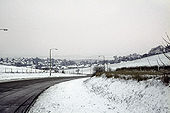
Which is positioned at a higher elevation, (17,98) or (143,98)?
(143,98)

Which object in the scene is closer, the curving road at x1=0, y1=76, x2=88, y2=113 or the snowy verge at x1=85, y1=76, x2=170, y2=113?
the snowy verge at x1=85, y1=76, x2=170, y2=113

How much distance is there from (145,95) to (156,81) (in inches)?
36.2

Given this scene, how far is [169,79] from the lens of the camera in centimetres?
804

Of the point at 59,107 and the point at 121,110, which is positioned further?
the point at 59,107

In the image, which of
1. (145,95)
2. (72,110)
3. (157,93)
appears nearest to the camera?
(157,93)

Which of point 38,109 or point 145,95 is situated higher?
point 145,95

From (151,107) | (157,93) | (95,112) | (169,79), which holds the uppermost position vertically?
(169,79)

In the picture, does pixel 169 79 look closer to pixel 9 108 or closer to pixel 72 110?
pixel 72 110

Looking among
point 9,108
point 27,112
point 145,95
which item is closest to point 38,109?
point 27,112

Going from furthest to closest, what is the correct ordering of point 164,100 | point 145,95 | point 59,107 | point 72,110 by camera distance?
1. point 59,107
2. point 72,110
3. point 145,95
4. point 164,100

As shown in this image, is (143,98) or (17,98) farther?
(17,98)

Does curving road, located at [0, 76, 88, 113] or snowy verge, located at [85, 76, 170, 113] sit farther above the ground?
snowy verge, located at [85, 76, 170, 113]

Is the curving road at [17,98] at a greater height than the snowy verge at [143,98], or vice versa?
the snowy verge at [143,98]

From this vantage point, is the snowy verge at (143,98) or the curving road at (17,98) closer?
the snowy verge at (143,98)
